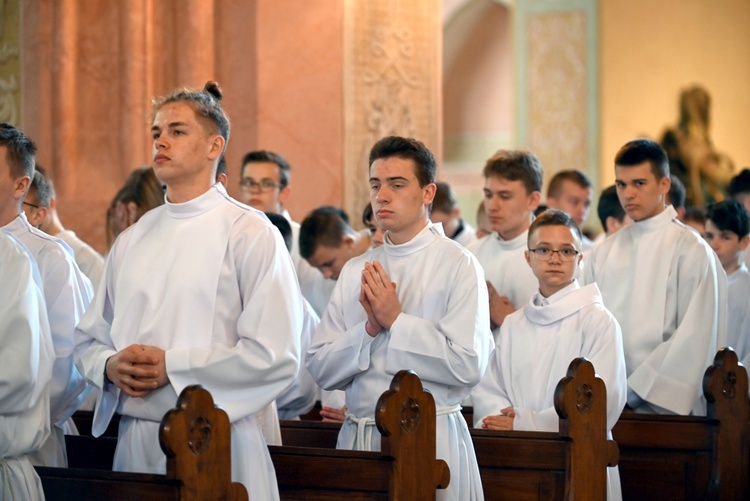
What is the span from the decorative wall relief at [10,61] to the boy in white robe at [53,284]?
346 cm

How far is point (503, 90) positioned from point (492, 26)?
3.59ft

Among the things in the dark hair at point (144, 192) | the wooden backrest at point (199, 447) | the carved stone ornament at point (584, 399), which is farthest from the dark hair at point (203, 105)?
the dark hair at point (144, 192)

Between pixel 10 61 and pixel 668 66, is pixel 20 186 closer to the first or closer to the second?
pixel 10 61

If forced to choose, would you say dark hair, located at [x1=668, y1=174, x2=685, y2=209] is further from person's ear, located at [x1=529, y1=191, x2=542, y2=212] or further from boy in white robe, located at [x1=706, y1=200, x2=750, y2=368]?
person's ear, located at [x1=529, y1=191, x2=542, y2=212]

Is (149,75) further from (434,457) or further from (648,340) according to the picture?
(434,457)

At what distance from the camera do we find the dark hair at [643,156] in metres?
6.05

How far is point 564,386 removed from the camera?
179 inches

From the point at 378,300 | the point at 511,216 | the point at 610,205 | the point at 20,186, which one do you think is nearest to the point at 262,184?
the point at 511,216

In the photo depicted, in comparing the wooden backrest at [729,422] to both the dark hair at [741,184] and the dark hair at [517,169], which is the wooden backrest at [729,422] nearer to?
the dark hair at [517,169]

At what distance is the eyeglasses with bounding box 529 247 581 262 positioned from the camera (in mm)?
5246

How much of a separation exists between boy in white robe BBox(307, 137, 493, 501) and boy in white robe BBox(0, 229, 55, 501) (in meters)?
1.13

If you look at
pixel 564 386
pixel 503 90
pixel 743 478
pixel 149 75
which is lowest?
pixel 743 478

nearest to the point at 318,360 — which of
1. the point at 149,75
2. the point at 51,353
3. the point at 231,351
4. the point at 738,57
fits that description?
the point at 231,351

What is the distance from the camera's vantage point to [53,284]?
4.62 meters
